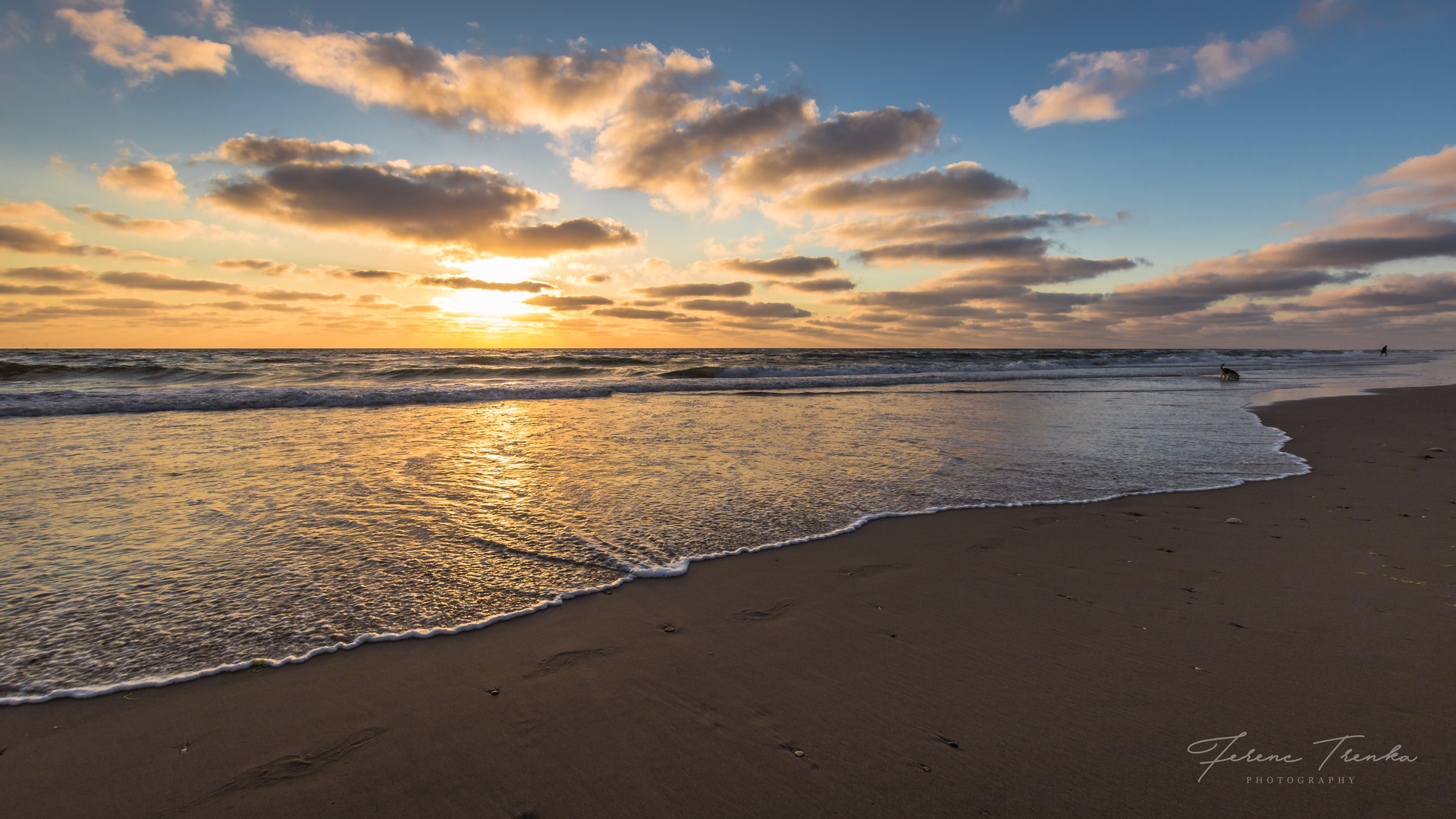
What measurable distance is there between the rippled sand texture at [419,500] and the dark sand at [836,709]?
0.44 meters

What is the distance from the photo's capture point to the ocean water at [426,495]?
302 centimetres

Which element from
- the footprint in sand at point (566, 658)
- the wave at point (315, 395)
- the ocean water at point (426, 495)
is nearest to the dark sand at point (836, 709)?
the footprint in sand at point (566, 658)

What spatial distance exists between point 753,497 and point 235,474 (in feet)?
18.5

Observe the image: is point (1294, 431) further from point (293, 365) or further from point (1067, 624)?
point (293, 365)

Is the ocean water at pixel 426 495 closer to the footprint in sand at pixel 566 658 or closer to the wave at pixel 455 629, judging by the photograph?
the wave at pixel 455 629

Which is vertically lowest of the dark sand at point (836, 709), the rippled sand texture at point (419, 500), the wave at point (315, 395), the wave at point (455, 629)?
the dark sand at point (836, 709)

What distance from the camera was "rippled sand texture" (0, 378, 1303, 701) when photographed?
3.03 m

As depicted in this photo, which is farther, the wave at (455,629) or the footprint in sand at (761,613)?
the footprint in sand at (761,613)

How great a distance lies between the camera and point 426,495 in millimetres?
5543

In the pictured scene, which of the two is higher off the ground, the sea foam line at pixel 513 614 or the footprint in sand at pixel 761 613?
the sea foam line at pixel 513 614

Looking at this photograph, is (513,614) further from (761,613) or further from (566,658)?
(761,613)

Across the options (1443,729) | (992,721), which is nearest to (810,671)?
(992,721)

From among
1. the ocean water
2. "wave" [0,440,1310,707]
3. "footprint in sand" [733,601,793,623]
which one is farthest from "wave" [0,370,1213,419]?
"footprint in sand" [733,601,793,623]

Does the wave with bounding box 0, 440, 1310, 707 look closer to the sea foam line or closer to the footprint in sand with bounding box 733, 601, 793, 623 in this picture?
the sea foam line
